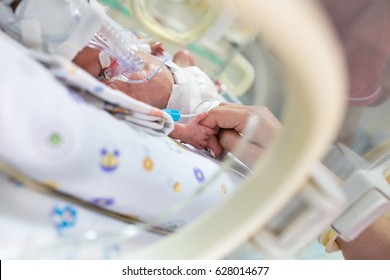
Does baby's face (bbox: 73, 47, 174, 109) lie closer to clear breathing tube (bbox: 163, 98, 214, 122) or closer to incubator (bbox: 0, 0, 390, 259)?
clear breathing tube (bbox: 163, 98, 214, 122)

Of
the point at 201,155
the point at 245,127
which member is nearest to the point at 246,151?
the point at 245,127

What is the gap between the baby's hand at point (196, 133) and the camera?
101 cm

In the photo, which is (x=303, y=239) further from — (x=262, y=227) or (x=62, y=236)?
(x=62, y=236)

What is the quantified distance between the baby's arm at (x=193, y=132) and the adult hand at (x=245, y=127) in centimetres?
1

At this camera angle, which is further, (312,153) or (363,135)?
(363,135)

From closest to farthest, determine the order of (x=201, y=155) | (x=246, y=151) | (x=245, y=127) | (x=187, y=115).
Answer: (x=246, y=151) < (x=245, y=127) < (x=201, y=155) < (x=187, y=115)

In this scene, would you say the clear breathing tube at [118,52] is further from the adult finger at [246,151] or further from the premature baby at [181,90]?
the adult finger at [246,151]

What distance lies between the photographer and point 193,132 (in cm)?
102

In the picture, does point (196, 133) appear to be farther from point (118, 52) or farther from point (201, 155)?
point (118, 52)

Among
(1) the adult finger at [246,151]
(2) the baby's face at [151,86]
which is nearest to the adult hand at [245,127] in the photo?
(1) the adult finger at [246,151]

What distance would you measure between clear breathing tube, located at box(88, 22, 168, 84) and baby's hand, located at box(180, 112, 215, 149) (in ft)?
0.59

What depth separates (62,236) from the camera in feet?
2.01
